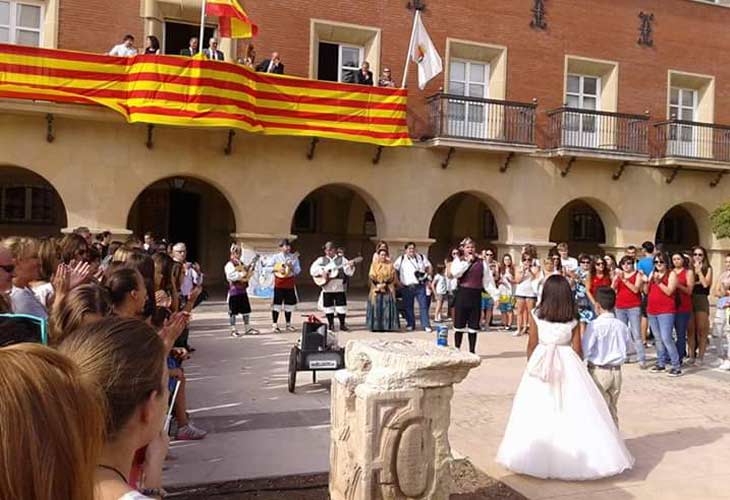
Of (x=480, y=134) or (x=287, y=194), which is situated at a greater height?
(x=480, y=134)

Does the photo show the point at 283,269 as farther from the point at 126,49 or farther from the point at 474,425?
the point at 474,425

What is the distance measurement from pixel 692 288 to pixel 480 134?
28.6 feet

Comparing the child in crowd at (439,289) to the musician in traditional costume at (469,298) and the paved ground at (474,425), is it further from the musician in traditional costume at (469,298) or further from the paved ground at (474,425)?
the musician in traditional costume at (469,298)

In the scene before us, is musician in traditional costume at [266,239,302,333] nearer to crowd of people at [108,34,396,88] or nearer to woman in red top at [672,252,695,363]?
crowd of people at [108,34,396,88]

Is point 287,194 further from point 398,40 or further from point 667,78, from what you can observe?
point 667,78

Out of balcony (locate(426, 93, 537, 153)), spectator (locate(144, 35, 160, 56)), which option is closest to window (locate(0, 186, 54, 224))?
spectator (locate(144, 35, 160, 56))

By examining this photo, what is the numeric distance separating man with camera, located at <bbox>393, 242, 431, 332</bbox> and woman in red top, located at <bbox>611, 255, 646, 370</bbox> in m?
3.88

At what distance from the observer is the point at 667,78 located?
20.9m

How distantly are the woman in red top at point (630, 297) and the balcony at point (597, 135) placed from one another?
8.01 metres

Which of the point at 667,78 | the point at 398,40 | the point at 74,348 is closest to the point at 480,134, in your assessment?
the point at 398,40

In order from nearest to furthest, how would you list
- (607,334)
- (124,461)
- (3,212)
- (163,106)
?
(124,461), (607,334), (163,106), (3,212)

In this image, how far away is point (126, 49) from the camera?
1464 centimetres

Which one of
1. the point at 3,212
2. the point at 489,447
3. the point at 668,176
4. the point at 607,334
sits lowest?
the point at 489,447

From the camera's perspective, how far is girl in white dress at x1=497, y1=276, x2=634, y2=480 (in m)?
5.52
